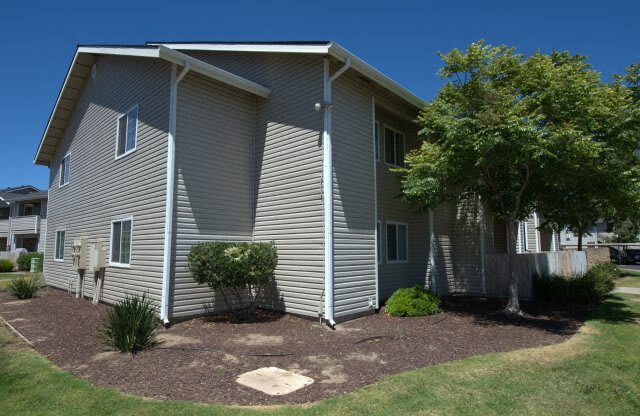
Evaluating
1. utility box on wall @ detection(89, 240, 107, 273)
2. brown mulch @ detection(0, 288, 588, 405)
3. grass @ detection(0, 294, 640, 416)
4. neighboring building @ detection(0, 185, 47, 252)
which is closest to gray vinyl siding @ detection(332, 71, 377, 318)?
brown mulch @ detection(0, 288, 588, 405)

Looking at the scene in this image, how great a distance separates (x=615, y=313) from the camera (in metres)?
10.6

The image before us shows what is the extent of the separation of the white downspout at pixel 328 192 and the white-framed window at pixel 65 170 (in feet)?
39.6

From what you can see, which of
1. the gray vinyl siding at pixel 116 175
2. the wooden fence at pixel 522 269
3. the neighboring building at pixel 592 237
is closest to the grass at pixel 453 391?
the gray vinyl siding at pixel 116 175

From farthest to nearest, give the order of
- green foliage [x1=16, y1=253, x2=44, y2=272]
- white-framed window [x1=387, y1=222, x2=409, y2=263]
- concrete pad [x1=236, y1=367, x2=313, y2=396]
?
1. green foliage [x1=16, y1=253, x2=44, y2=272]
2. white-framed window [x1=387, y1=222, x2=409, y2=263]
3. concrete pad [x1=236, y1=367, x2=313, y2=396]

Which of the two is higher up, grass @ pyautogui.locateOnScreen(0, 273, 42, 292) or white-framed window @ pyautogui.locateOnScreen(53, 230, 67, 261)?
white-framed window @ pyautogui.locateOnScreen(53, 230, 67, 261)

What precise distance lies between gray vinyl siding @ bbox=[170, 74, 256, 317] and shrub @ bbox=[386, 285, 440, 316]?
404cm

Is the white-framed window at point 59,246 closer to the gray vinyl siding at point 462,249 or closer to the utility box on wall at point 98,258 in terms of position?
the utility box on wall at point 98,258

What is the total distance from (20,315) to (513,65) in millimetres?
13408

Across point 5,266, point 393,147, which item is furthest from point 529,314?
point 5,266

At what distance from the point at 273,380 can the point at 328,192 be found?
4.42m

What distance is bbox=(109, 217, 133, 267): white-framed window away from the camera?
10.8 m

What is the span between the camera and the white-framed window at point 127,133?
1126cm

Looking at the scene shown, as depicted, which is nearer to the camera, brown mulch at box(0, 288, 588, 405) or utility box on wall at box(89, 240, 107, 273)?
brown mulch at box(0, 288, 588, 405)

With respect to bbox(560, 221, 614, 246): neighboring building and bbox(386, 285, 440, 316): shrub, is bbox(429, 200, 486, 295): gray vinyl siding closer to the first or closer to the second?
bbox(386, 285, 440, 316): shrub
